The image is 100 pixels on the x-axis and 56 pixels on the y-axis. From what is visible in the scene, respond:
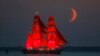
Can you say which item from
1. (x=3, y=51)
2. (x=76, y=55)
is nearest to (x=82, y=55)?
(x=76, y=55)

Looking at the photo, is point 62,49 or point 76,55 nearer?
point 76,55

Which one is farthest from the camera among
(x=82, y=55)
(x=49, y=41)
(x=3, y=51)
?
(x=3, y=51)

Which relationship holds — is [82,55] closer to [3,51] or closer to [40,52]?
[40,52]

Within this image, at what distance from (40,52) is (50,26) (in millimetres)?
3366

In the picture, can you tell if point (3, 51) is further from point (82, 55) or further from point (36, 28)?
point (82, 55)

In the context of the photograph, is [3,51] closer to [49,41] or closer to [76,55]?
[49,41]

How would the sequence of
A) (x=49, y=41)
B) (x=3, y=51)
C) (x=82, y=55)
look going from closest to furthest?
(x=82, y=55) → (x=49, y=41) → (x=3, y=51)

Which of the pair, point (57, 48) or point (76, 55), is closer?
point (76, 55)

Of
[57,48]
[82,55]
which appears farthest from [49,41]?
[82,55]

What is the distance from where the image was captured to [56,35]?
8362 centimetres

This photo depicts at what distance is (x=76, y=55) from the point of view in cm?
7906

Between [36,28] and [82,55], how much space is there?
8.63 m

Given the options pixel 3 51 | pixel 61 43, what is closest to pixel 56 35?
pixel 61 43

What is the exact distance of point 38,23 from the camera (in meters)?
84.8
